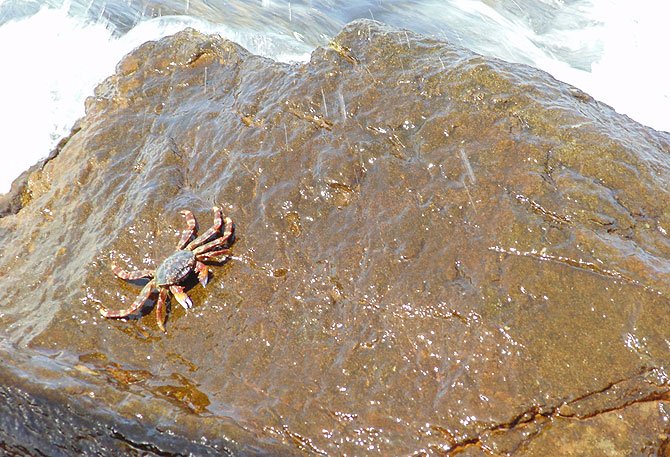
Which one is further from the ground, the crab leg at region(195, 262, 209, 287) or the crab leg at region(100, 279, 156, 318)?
the crab leg at region(195, 262, 209, 287)

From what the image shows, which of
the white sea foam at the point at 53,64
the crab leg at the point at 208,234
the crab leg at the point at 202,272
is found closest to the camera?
the crab leg at the point at 202,272

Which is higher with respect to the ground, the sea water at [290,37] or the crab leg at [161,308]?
the sea water at [290,37]

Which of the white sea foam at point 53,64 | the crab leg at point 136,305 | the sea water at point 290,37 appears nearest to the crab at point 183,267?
the crab leg at point 136,305

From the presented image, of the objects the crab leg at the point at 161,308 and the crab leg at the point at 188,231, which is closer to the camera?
the crab leg at the point at 161,308

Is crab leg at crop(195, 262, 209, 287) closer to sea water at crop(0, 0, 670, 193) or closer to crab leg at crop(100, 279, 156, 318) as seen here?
crab leg at crop(100, 279, 156, 318)

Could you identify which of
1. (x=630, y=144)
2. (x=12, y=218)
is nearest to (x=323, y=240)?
(x=630, y=144)

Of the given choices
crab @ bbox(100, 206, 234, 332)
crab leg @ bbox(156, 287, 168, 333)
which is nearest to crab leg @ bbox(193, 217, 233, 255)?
crab @ bbox(100, 206, 234, 332)

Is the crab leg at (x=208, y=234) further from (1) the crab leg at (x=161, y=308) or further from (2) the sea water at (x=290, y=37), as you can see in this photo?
(2) the sea water at (x=290, y=37)
